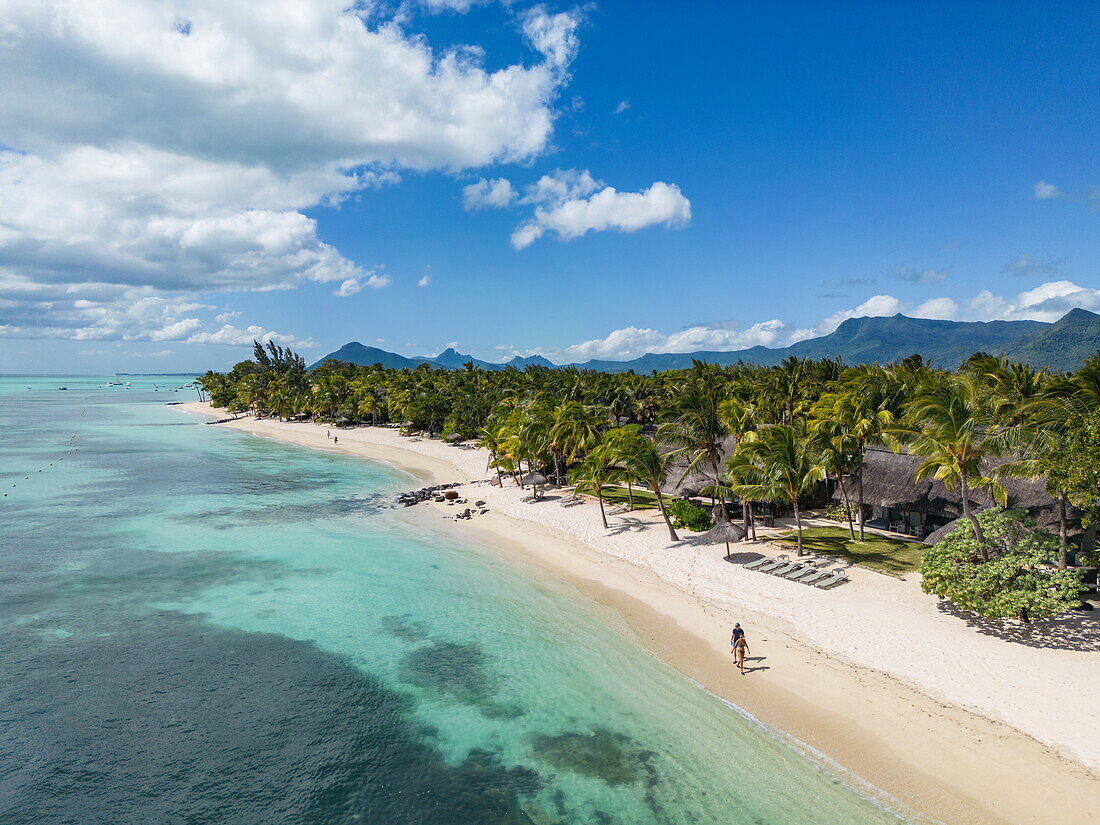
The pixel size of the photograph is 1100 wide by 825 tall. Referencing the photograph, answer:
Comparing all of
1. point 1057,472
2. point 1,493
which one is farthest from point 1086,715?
point 1,493

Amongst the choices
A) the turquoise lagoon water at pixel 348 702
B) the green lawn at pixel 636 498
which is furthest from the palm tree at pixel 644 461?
the green lawn at pixel 636 498

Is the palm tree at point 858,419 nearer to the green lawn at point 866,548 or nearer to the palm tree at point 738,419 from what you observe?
the green lawn at point 866,548

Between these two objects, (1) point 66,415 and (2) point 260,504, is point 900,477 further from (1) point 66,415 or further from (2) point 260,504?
(1) point 66,415

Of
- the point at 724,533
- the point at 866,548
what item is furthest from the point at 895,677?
the point at 866,548

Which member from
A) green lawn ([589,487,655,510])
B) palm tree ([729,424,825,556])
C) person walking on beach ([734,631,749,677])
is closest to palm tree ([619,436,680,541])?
palm tree ([729,424,825,556])

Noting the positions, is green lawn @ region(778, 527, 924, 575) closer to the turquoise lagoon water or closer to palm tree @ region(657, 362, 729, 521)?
palm tree @ region(657, 362, 729, 521)

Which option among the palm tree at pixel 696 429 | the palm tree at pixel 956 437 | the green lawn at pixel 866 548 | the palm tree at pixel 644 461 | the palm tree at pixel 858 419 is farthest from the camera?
the palm tree at pixel 696 429
